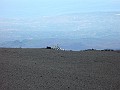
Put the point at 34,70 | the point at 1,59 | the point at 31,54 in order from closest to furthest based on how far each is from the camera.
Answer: the point at 34,70 < the point at 1,59 < the point at 31,54

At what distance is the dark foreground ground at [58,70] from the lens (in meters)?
10.3

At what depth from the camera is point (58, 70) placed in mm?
12133

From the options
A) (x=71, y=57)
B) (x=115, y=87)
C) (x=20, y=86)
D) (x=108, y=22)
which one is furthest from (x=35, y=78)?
(x=108, y=22)

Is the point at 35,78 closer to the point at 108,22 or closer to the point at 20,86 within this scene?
the point at 20,86

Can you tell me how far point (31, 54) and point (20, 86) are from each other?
5.46 meters

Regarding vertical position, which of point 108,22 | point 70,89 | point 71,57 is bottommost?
point 70,89

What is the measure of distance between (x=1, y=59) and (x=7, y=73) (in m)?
2.58

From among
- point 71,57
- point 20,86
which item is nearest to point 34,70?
point 20,86

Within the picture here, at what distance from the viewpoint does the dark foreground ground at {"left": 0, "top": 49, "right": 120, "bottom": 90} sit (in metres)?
10.3

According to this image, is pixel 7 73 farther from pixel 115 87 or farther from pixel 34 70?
pixel 115 87

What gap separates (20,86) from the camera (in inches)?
393

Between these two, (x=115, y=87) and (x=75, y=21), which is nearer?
(x=115, y=87)

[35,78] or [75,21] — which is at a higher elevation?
[75,21]

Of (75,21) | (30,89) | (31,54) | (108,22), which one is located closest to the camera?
(30,89)
